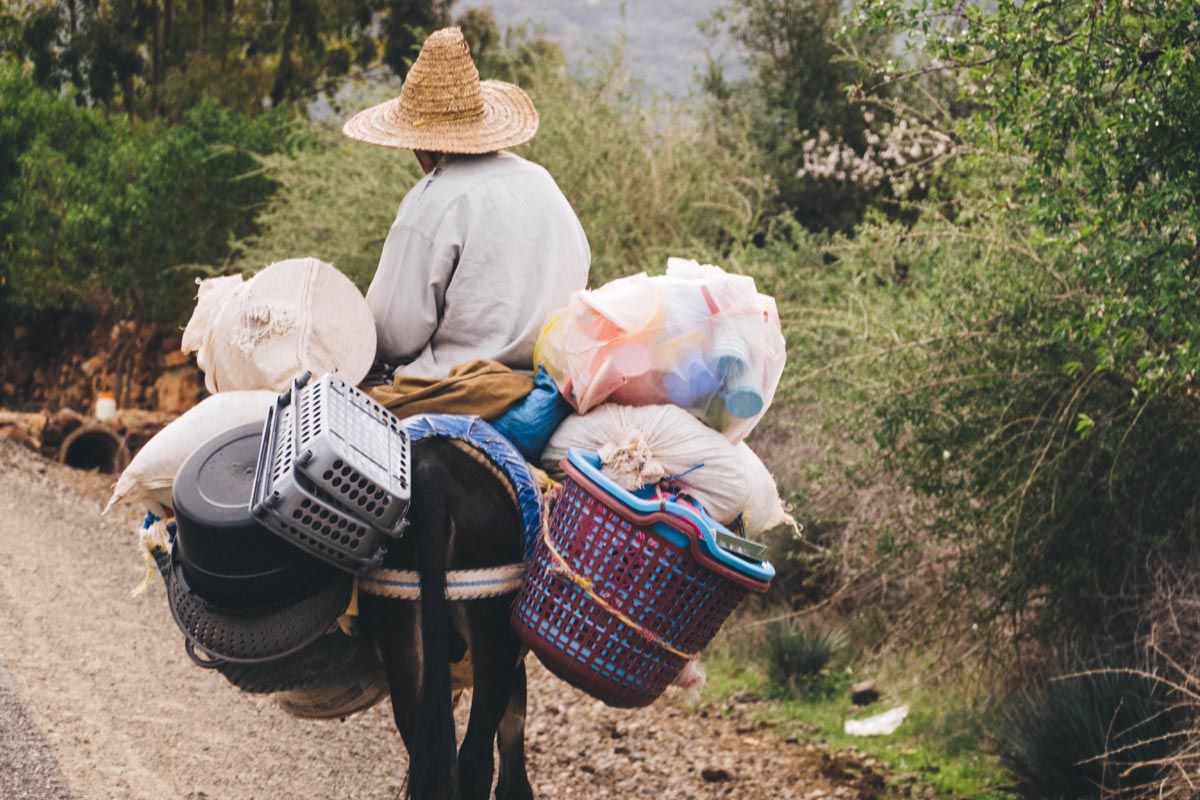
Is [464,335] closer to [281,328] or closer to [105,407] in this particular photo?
[281,328]

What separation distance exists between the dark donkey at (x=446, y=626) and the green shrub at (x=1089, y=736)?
10.3 ft

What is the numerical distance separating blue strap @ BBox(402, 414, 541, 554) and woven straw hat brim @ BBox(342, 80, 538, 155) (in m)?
0.96

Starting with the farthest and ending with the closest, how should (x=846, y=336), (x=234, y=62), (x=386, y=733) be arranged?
(x=234, y=62), (x=846, y=336), (x=386, y=733)

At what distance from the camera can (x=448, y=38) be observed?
4.01 meters

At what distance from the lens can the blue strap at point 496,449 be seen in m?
3.30

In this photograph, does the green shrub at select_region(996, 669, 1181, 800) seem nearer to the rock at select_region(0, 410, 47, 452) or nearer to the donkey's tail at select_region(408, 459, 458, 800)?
the donkey's tail at select_region(408, 459, 458, 800)

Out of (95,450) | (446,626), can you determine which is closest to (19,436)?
(95,450)

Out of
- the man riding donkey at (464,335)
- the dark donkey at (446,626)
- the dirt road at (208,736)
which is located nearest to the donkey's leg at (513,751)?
the man riding donkey at (464,335)

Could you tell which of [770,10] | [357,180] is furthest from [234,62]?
[357,180]

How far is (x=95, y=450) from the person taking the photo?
14961 mm

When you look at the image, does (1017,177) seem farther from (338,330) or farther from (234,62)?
(234,62)

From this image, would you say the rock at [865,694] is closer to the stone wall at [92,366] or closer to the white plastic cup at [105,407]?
the white plastic cup at [105,407]

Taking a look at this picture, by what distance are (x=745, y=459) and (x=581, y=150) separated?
8409 millimetres

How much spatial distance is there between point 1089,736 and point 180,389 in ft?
48.1
